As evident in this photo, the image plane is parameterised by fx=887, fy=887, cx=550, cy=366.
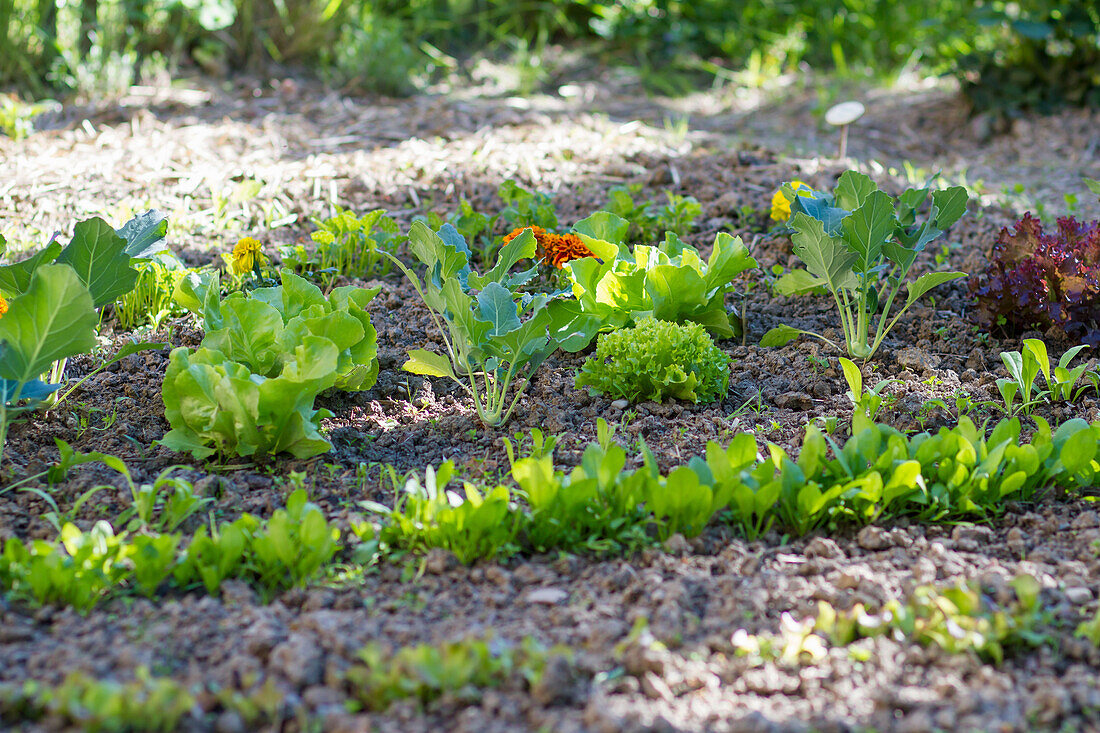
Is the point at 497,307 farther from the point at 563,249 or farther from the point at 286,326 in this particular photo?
the point at 563,249

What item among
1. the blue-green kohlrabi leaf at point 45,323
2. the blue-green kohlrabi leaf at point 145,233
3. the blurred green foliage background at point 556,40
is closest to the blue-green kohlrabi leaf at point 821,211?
the blue-green kohlrabi leaf at point 145,233

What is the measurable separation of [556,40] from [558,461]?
20.7 ft

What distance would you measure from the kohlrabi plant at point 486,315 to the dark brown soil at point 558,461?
159 mm

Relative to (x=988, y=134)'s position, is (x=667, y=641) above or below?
below

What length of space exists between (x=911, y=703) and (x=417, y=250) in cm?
163

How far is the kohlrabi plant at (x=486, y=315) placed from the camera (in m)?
2.27

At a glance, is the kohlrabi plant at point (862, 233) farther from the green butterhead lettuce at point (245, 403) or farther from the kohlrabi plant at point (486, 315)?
the green butterhead lettuce at point (245, 403)

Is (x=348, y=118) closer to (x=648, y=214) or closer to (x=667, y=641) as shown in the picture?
(x=648, y=214)

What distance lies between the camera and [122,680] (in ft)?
4.77

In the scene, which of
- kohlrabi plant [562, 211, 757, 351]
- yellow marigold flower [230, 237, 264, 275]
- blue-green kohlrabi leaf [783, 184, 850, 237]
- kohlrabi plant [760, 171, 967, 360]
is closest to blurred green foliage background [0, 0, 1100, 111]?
yellow marigold flower [230, 237, 264, 275]

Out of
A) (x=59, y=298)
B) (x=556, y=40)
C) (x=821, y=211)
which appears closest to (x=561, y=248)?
(x=821, y=211)

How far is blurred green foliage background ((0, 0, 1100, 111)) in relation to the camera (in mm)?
5500

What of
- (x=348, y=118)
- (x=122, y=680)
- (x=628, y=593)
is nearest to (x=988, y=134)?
(x=348, y=118)

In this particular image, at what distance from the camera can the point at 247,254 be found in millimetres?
2893
